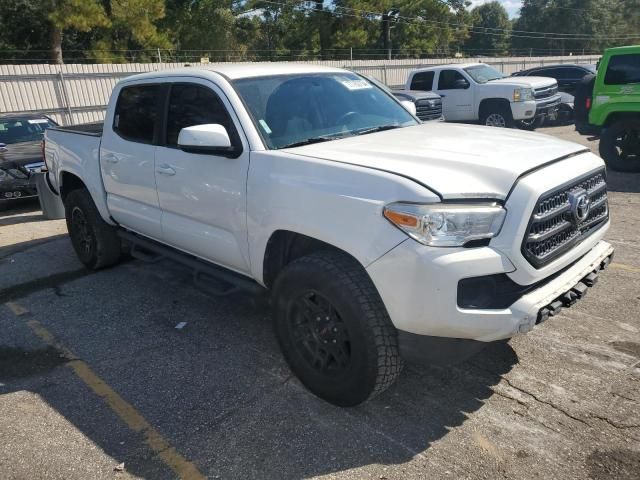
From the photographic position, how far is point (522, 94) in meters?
13.7

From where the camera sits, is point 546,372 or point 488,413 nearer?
point 488,413

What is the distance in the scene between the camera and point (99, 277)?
5.70 metres

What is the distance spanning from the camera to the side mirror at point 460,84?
48.9ft

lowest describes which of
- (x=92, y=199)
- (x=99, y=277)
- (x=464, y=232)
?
(x=99, y=277)

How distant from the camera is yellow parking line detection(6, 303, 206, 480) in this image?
281 centimetres

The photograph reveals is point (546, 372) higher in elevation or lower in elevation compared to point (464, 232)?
lower

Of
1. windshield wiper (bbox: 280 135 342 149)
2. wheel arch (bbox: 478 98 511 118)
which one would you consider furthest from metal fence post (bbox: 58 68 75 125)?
windshield wiper (bbox: 280 135 342 149)

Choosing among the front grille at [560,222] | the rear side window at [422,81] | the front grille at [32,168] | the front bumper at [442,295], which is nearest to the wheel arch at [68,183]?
the front grille at [32,168]

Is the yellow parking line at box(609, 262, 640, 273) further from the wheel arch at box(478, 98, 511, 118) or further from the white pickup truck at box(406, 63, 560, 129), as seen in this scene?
the wheel arch at box(478, 98, 511, 118)

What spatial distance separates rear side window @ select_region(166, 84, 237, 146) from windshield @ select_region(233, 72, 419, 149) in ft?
0.63

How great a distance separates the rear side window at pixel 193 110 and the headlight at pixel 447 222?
144cm

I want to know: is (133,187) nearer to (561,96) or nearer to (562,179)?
(562,179)

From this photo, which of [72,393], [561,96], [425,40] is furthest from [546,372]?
[425,40]

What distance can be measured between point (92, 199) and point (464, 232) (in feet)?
13.6
